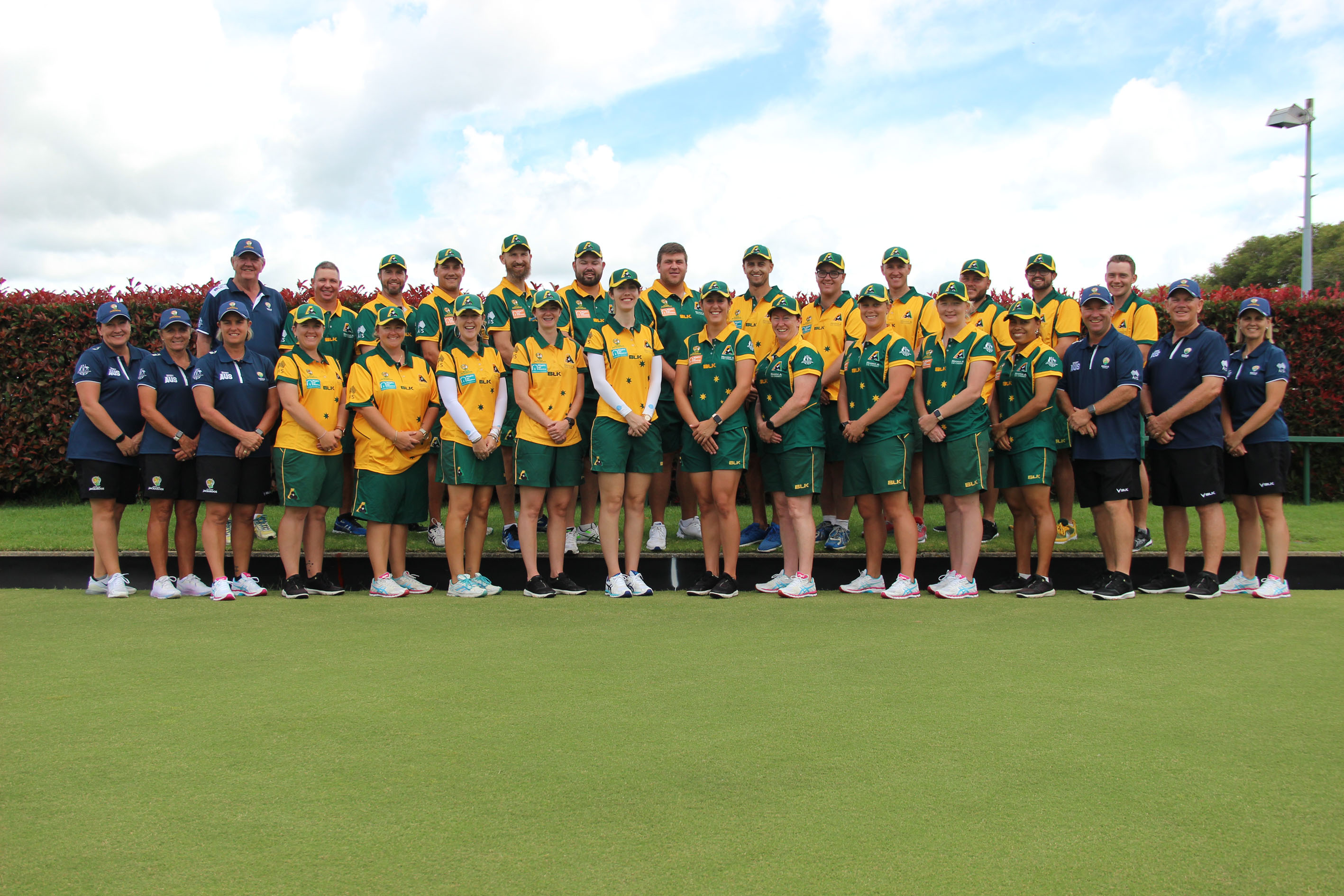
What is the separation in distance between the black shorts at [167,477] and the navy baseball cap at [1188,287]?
262 inches

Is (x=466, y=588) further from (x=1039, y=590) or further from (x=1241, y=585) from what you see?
(x=1241, y=585)

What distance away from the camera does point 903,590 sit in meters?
5.77

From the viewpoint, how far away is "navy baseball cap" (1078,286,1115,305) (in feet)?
19.4

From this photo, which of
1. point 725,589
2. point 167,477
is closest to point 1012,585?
point 725,589

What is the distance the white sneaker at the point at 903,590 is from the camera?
5.73 metres

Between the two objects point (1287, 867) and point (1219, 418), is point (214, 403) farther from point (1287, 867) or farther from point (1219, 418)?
point (1219, 418)

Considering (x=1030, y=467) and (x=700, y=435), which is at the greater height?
(x=700, y=435)

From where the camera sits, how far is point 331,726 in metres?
3.17

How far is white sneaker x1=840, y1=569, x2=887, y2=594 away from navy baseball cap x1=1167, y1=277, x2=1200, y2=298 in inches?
110

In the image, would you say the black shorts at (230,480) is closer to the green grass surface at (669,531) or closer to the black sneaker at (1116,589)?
the green grass surface at (669,531)

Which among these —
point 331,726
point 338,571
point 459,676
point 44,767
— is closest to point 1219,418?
point 459,676

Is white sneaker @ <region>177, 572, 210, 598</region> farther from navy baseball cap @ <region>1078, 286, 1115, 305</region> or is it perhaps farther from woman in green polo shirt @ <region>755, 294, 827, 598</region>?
navy baseball cap @ <region>1078, 286, 1115, 305</region>

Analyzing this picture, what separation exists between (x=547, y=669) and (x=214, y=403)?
342cm

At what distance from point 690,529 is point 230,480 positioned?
3342 millimetres
